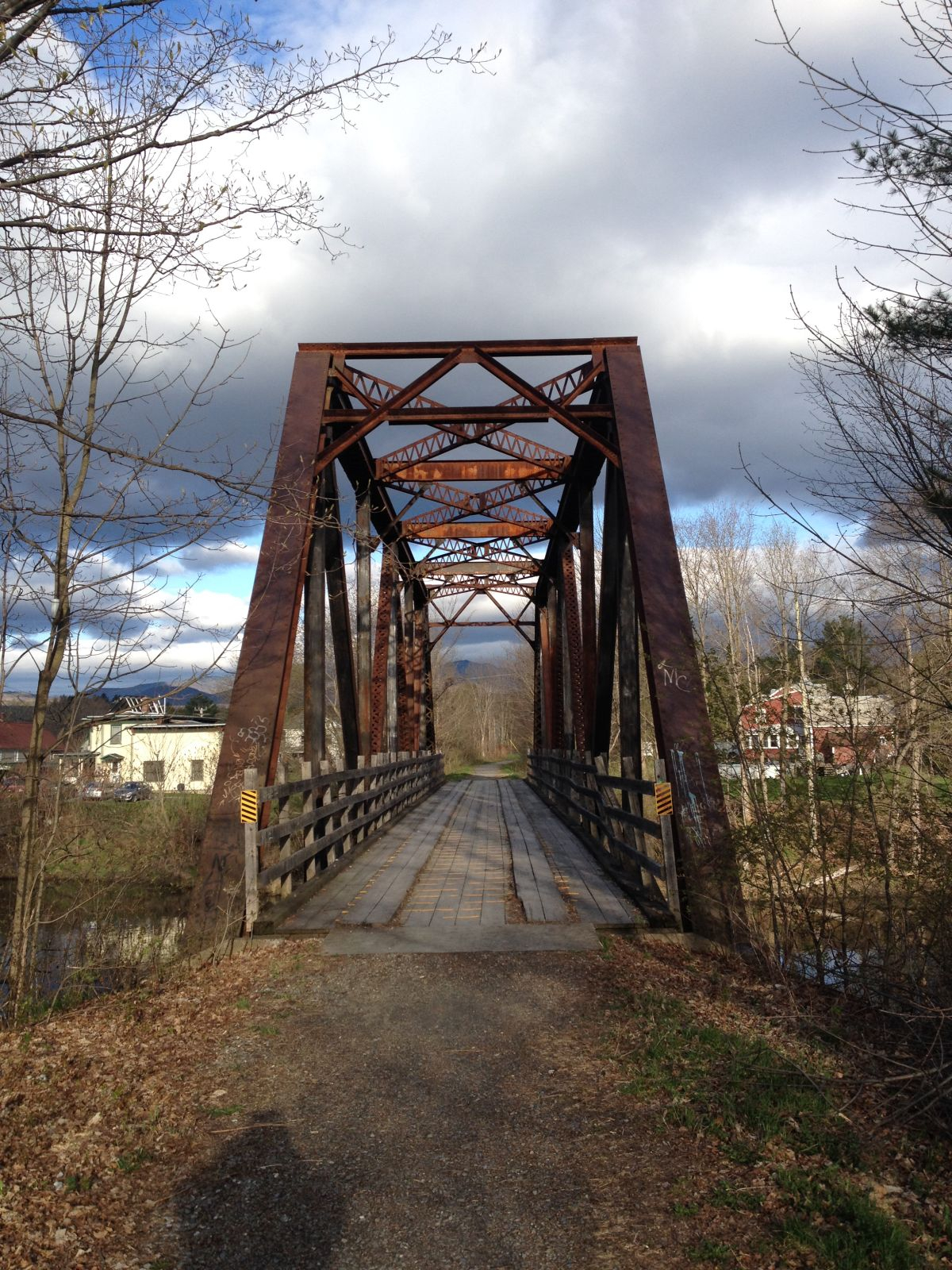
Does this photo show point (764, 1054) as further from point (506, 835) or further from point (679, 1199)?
point (506, 835)

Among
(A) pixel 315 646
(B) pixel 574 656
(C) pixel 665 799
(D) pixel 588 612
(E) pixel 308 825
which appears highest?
(D) pixel 588 612

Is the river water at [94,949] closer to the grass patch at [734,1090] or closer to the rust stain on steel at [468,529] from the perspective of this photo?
the grass patch at [734,1090]

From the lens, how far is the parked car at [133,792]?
1585 cm

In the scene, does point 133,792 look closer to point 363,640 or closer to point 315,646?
point 363,640

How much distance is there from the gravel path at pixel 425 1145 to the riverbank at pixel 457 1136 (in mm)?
11

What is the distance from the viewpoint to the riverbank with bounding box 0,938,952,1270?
8.82ft

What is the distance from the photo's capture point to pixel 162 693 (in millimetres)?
5605

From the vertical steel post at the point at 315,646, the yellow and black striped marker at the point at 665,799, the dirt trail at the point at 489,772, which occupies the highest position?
the vertical steel post at the point at 315,646

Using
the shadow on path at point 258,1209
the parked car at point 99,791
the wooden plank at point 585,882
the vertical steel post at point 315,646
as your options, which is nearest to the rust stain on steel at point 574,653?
the wooden plank at point 585,882

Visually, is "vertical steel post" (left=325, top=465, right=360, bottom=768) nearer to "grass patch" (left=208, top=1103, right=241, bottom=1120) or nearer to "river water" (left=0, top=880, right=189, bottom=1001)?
"river water" (left=0, top=880, right=189, bottom=1001)

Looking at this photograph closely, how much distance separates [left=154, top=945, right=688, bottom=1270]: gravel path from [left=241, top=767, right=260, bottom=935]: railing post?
1070mm

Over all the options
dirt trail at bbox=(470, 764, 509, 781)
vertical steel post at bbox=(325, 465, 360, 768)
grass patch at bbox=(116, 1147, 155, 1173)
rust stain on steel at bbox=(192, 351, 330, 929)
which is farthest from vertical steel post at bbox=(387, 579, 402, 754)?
dirt trail at bbox=(470, 764, 509, 781)

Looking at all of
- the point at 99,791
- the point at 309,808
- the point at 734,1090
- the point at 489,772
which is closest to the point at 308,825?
the point at 309,808

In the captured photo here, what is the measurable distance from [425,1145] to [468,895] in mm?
4292
